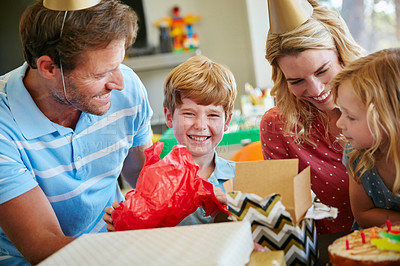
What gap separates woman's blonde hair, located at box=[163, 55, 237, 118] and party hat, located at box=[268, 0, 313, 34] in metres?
0.29

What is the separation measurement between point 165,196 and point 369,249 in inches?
14.9

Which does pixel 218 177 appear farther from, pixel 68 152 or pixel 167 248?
pixel 167 248

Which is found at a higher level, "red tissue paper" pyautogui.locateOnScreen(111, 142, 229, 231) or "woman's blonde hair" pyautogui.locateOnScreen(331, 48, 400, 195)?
"woman's blonde hair" pyautogui.locateOnScreen(331, 48, 400, 195)

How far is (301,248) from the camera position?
27.6 inches

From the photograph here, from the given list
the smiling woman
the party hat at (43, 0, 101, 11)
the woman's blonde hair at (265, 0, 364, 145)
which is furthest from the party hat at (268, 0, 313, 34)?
the party hat at (43, 0, 101, 11)

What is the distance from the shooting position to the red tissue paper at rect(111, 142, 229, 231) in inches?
32.9

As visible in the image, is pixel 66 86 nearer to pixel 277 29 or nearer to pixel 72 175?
pixel 72 175

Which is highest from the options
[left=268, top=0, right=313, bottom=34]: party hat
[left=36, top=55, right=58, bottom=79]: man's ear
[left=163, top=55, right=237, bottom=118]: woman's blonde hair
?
[left=268, top=0, right=313, bottom=34]: party hat

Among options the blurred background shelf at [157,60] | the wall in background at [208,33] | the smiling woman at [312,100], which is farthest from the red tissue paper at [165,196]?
the blurred background shelf at [157,60]

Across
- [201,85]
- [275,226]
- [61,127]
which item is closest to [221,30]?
[201,85]

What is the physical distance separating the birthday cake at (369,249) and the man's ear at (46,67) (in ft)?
2.55

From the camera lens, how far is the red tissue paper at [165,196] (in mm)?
836

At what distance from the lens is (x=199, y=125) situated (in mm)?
1211

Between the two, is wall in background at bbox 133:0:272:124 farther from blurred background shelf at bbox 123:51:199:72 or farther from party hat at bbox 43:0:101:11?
party hat at bbox 43:0:101:11
